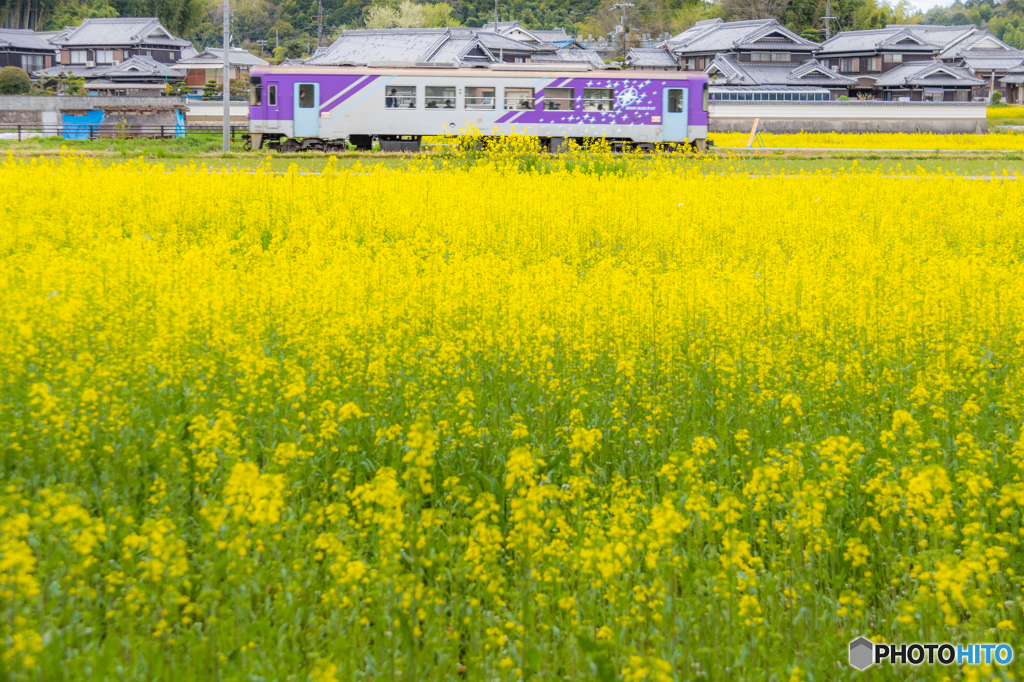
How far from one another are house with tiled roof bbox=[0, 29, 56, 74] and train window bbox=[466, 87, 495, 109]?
1619 inches

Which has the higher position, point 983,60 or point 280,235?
point 983,60

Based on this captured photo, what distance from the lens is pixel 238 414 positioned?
411 cm

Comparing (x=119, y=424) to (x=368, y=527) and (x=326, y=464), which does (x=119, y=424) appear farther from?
(x=368, y=527)

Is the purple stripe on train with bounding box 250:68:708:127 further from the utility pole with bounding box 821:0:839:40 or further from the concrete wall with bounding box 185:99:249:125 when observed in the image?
the utility pole with bounding box 821:0:839:40

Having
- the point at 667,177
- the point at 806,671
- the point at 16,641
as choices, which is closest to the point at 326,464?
the point at 16,641

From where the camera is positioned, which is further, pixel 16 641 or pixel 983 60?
pixel 983 60

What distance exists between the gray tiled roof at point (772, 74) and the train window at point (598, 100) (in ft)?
70.2

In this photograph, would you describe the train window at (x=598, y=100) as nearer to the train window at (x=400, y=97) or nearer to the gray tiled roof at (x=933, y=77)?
the train window at (x=400, y=97)

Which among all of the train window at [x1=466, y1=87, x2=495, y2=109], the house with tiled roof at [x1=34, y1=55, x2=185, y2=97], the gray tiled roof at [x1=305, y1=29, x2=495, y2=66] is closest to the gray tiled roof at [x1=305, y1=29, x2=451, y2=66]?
the gray tiled roof at [x1=305, y1=29, x2=495, y2=66]

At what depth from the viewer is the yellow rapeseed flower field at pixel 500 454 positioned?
2.56 meters

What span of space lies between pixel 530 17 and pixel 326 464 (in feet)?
251

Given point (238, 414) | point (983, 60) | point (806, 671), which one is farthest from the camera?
point (983, 60)

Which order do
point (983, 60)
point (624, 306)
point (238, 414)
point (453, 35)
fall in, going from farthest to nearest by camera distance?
point (983, 60) → point (453, 35) → point (624, 306) → point (238, 414)

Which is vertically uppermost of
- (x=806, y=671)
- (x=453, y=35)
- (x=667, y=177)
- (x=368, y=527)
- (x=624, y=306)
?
(x=453, y=35)
